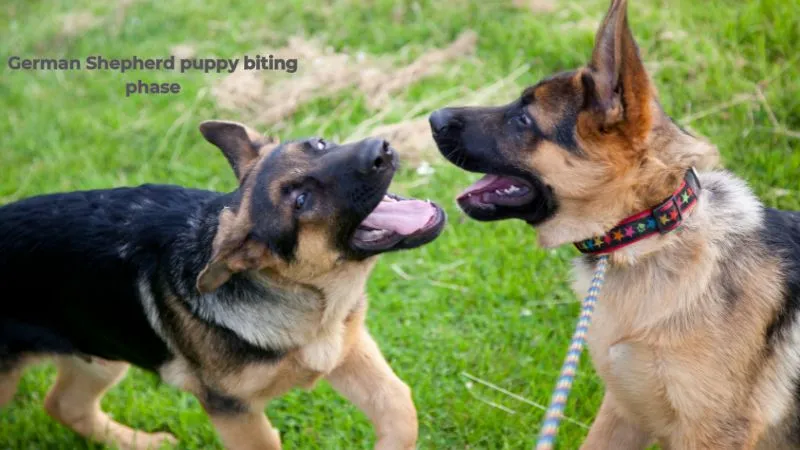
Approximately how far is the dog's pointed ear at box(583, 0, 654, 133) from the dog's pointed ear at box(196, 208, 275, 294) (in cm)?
176

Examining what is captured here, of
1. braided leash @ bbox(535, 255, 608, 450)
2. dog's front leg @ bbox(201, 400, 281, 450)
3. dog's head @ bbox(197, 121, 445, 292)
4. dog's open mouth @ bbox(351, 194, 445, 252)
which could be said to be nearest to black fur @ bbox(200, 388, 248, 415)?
dog's front leg @ bbox(201, 400, 281, 450)

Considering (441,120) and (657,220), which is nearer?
(657,220)

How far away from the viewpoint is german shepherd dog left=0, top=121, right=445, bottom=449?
4.21m

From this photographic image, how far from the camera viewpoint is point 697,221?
3.91m

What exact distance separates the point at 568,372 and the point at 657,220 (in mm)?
937

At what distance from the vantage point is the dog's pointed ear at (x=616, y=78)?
3.45m

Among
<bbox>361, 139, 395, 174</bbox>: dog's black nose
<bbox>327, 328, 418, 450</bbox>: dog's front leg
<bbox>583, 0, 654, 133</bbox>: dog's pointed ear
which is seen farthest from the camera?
<bbox>327, 328, 418, 450</bbox>: dog's front leg

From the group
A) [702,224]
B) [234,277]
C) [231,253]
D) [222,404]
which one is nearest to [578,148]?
[702,224]

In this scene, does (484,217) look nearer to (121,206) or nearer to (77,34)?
(121,206)

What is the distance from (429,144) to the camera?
296 inches

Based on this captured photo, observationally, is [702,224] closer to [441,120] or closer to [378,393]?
[441,120]

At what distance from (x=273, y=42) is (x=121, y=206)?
213 inches

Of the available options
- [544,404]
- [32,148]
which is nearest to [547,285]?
[544,404]

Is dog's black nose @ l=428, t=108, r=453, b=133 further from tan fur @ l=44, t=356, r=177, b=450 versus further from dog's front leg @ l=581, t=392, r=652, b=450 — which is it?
tan fur @ l=44, t=356, r=177, b=450
